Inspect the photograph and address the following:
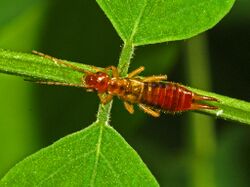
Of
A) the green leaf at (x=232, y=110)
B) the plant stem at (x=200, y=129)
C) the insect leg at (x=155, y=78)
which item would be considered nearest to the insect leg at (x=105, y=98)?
the insect leg at (x=155, y=78)

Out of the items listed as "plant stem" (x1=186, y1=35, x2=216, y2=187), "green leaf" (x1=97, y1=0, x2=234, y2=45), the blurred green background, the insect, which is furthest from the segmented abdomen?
"plant stem" (x1=186, y1=35, x2=216, y2=187)

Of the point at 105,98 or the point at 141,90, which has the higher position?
the point at 141,90

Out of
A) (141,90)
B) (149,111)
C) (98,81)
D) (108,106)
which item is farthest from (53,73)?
(149,111)

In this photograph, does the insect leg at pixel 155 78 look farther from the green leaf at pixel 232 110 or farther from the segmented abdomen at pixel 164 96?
the green leaf at pixel 232 110

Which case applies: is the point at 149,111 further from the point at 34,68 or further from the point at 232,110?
the point at 34,68

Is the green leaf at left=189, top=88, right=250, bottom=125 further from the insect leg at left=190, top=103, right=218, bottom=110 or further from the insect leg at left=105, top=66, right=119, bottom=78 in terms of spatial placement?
the insect leg at left=105, top=66, right=119, bottom=78

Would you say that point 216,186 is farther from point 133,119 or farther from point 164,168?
point 133,119

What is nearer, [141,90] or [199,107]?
[199,107]
